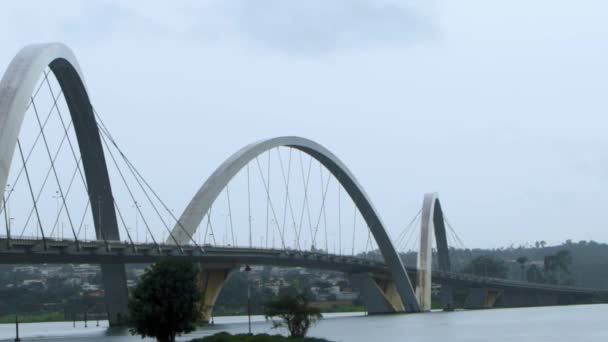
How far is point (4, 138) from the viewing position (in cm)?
4753

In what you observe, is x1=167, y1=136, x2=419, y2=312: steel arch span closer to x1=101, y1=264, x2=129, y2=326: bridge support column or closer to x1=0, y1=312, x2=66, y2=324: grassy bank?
x1=101, y1=264, x2=129, y2=326: bridge support column

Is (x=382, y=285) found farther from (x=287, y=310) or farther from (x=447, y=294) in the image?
(x=287, y=310)

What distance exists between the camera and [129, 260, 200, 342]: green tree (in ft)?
154

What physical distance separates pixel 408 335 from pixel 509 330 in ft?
29.5

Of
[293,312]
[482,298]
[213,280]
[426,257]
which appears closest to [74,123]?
[293,312]

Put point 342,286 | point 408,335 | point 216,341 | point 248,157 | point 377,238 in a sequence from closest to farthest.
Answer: point 216,341, point 408,335, point 248,157, point 377,238, point 342,286

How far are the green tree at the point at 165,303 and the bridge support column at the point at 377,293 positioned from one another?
56796 mm

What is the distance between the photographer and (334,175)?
3750 inches

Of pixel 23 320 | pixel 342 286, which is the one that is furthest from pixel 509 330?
pixel 342 286

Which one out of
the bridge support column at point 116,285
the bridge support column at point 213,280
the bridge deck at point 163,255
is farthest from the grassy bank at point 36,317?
the bridge support column at point 116,285

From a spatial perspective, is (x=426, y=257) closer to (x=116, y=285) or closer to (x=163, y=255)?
(x=116, y=285)

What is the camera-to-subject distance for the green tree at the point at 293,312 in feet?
167

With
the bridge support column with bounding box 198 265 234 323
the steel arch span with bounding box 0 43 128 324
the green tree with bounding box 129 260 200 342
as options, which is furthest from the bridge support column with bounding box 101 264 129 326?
the green tree with bounding box 129 260 200 342

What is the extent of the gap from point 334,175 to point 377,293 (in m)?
15.9
